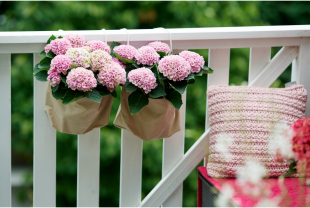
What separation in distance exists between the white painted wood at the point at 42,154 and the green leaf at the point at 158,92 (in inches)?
18.8

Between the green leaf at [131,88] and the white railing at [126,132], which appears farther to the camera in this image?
the white railing at [126,132]

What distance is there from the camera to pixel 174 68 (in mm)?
973

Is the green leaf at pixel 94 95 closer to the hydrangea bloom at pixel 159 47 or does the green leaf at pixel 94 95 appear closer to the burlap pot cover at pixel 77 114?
the burlap pot cover at pixel 77 114

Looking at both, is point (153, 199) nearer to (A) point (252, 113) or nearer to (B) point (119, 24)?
(A) point (252, 113)

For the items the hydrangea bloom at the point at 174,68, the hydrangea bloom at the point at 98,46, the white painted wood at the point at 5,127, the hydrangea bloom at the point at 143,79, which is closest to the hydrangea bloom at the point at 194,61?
the hydrangea bloom at the point at 174,68

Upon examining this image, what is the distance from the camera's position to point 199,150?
4.35ft

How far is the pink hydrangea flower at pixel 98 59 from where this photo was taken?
3.14ft

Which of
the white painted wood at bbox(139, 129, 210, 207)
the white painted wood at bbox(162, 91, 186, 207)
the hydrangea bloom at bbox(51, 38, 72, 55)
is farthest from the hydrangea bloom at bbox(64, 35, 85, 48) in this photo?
the white painted wood at bbox(139, 129, 210, 207)

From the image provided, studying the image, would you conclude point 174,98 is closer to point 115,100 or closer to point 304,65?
point 304,65

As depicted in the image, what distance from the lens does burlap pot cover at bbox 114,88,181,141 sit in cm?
107

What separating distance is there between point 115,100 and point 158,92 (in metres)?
1.74

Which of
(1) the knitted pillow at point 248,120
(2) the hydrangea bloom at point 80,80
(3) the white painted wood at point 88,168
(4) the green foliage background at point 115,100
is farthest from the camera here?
(4) the green foliage background at point 115,100

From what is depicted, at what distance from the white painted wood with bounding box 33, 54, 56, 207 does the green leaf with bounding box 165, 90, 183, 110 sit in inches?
20.2

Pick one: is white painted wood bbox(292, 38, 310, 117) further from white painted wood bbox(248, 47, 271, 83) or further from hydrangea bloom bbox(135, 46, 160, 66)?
hydrangea bloom bbox(135, 46, 160, 66)
